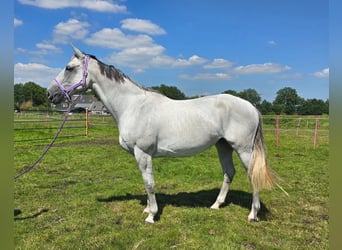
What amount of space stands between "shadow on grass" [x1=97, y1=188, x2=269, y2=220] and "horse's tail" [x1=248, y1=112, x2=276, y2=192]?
1.89ft

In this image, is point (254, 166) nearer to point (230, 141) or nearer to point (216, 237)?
point (230, 141)

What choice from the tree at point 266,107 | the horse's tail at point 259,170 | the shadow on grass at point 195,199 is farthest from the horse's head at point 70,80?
the tree at point 266,107

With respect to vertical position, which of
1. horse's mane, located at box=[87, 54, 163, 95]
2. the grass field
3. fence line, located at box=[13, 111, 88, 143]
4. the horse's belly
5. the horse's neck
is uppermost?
horse's mane, located at box=[87, 54, 163, 95]

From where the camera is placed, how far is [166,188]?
16.9ft

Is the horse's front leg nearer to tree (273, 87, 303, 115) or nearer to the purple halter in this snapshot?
the purple halter

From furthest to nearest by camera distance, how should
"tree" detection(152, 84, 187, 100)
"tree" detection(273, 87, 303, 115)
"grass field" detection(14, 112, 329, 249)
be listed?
"tree" detection(273, 87, 303, 115)
"tree" detection(152, 84, 187, 100)
"grass field" detection(14, 112, 329, 249)

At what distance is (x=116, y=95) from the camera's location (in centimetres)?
378

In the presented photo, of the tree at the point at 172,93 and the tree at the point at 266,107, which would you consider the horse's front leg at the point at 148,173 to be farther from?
the tree at the point at 266,107

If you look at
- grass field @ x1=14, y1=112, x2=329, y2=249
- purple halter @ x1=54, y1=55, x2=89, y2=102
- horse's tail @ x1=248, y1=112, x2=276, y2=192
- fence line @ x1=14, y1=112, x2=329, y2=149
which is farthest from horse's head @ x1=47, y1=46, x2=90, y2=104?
fence line @ x1=14, y1=112, x2=329, y2=149

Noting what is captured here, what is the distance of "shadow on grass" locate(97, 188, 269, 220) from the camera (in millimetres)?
4230

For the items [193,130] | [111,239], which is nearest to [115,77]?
[193,130]

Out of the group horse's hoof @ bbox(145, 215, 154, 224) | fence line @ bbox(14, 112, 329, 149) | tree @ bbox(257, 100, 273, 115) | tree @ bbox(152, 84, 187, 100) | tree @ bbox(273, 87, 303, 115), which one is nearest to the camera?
horse's hoof @ bbox(145, 215, 154, 224)

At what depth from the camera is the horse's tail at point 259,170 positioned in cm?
361

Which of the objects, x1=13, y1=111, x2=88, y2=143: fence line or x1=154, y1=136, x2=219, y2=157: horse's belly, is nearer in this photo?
x1=154, y1=136, x2=219, y2=157: horse's belly
